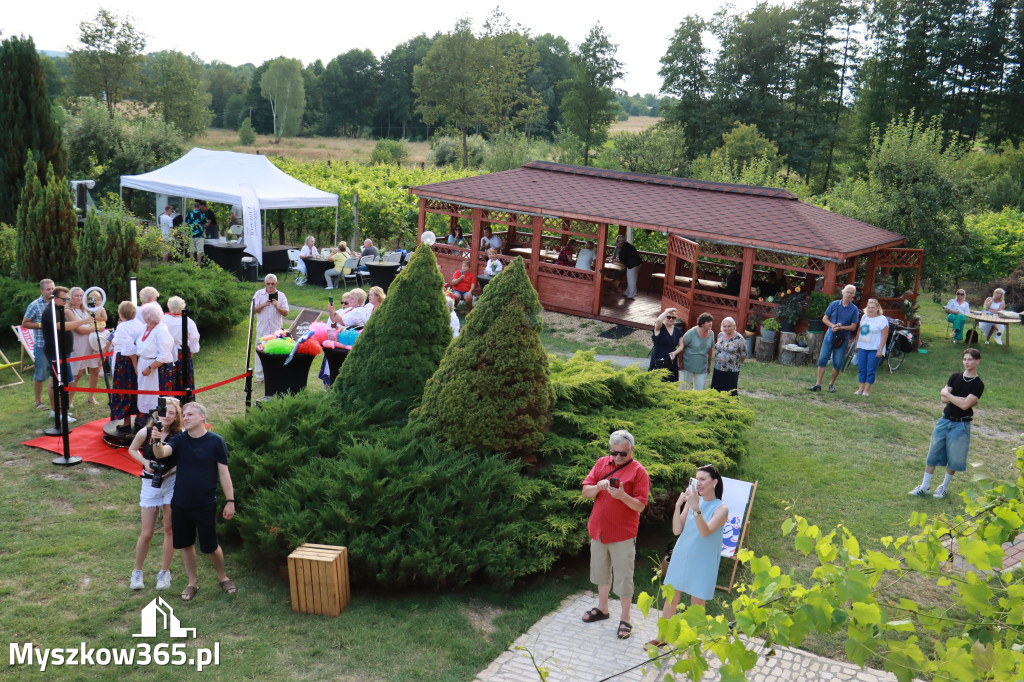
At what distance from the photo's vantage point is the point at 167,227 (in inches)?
789

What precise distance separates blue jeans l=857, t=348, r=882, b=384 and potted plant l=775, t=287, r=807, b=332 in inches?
103

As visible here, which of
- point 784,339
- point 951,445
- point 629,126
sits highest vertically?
point 629,126

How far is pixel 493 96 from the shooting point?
176 feet

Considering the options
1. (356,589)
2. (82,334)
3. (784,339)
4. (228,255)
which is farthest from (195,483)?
(228,255)

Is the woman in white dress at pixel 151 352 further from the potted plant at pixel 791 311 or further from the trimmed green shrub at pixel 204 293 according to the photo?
the potted plant at pixel 791 311

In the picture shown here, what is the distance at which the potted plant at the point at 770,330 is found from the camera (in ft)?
49.5

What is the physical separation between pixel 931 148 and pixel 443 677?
1874cm

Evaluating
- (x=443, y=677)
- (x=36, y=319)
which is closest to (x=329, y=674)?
(x=443, y=677)

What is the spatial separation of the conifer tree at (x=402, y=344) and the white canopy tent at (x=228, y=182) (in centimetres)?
1183

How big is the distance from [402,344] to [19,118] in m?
13.4

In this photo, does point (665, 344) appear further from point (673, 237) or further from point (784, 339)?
point (673, 237)

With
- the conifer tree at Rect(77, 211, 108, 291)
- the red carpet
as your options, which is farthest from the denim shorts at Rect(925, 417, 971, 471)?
the conifer tree at Rect(77, 211, 108, 291)

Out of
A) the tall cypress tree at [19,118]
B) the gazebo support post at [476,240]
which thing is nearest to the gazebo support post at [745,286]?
the gazebo support post at [476,240]

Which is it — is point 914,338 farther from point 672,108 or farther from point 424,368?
point 672,108
